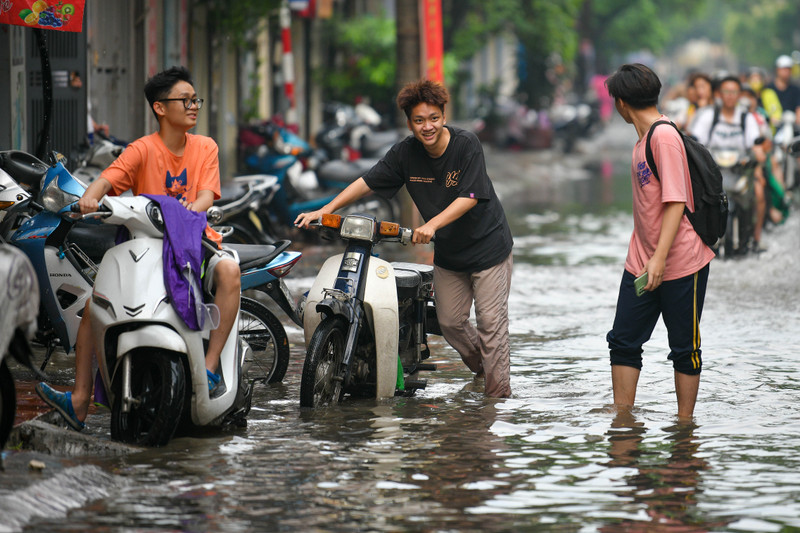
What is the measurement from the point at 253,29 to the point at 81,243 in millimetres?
11667

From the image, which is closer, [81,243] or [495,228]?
[495,228]

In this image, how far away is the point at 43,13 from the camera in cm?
820

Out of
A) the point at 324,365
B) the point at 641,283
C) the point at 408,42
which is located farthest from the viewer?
the point at 408,42

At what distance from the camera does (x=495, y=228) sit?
7.35 meters

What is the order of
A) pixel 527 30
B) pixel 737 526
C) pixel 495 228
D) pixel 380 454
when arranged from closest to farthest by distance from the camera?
pixel 737 526 < pixel 380 454 < pixel 495 228 < pixel 527 30

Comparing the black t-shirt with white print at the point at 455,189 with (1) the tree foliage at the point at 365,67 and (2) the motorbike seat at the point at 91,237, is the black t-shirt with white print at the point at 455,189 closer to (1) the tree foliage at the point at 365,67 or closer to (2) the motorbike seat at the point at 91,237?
(2) the motorbike seat at the point at 91,237

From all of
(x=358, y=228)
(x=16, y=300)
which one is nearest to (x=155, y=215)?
(x=16, y=300)

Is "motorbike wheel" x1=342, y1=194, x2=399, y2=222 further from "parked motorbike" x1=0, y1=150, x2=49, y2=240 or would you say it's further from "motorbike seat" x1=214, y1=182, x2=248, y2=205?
"parked motorbike" x1=0, y1=150, x2=49, y2=240

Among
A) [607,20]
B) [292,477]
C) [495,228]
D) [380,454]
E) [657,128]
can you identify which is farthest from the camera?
[607,20]

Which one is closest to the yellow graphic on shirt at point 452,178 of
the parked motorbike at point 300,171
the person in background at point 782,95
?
the parked motorbike at point 300,171

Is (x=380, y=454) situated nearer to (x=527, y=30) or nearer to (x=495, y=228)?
(x=495, y=228)

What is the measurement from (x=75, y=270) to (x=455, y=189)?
2154mm

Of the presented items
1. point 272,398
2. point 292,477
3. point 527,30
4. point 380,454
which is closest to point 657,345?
point 272,398

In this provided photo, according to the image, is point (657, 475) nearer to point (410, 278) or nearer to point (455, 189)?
point (455, 189)
